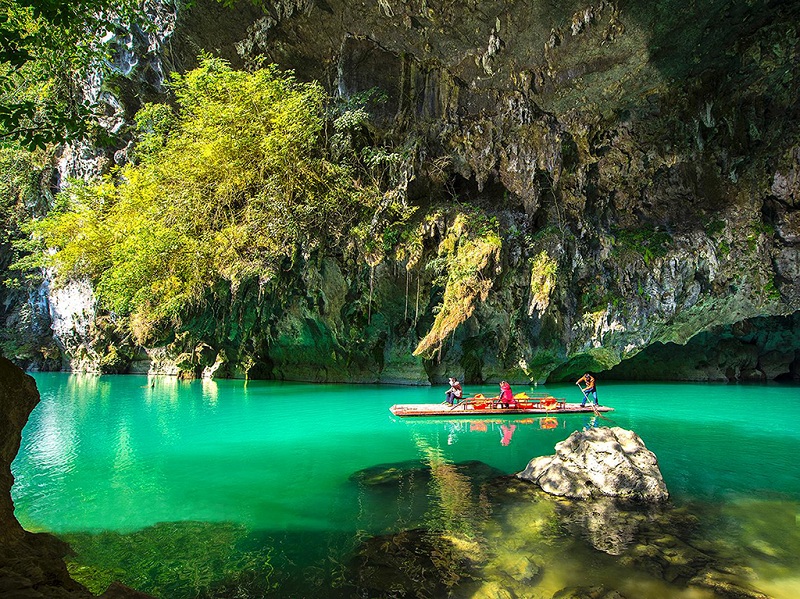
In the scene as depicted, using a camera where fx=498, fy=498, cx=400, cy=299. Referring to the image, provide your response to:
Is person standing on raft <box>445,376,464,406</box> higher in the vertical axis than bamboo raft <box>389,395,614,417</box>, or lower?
higher

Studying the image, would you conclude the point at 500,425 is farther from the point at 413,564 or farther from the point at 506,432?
the point at 413,564

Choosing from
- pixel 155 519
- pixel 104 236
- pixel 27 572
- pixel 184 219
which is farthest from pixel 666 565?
pixel 104 236

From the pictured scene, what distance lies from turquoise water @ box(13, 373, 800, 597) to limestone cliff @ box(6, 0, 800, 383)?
4206mm

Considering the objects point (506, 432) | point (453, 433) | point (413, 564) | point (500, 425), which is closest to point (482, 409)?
point (500, 425)

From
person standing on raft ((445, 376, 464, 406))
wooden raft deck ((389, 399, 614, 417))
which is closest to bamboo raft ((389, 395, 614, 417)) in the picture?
→ wooden raft deck ((389, 399, 614, 417))

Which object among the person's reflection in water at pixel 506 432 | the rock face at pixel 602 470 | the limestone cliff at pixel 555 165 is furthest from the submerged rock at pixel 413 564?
the limestone cliff at pixel 555 165

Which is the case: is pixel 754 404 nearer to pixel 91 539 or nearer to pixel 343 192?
pixel 343 192

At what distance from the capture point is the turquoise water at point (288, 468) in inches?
212

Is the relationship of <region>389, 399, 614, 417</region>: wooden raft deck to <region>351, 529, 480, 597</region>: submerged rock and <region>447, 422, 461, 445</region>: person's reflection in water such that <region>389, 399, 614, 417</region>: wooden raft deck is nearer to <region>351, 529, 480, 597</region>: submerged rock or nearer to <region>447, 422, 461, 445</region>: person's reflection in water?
<region>447, 422, 461, 445</region>: person's reflection in water

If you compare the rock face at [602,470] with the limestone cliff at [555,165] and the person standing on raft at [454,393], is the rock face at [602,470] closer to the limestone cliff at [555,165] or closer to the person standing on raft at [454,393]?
the person standing on raft at [454,393]

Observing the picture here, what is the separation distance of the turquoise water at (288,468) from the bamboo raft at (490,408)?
0.36 metres

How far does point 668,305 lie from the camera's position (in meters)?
18.1

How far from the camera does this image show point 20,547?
3.07m

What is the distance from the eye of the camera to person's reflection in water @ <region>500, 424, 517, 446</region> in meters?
10.7
